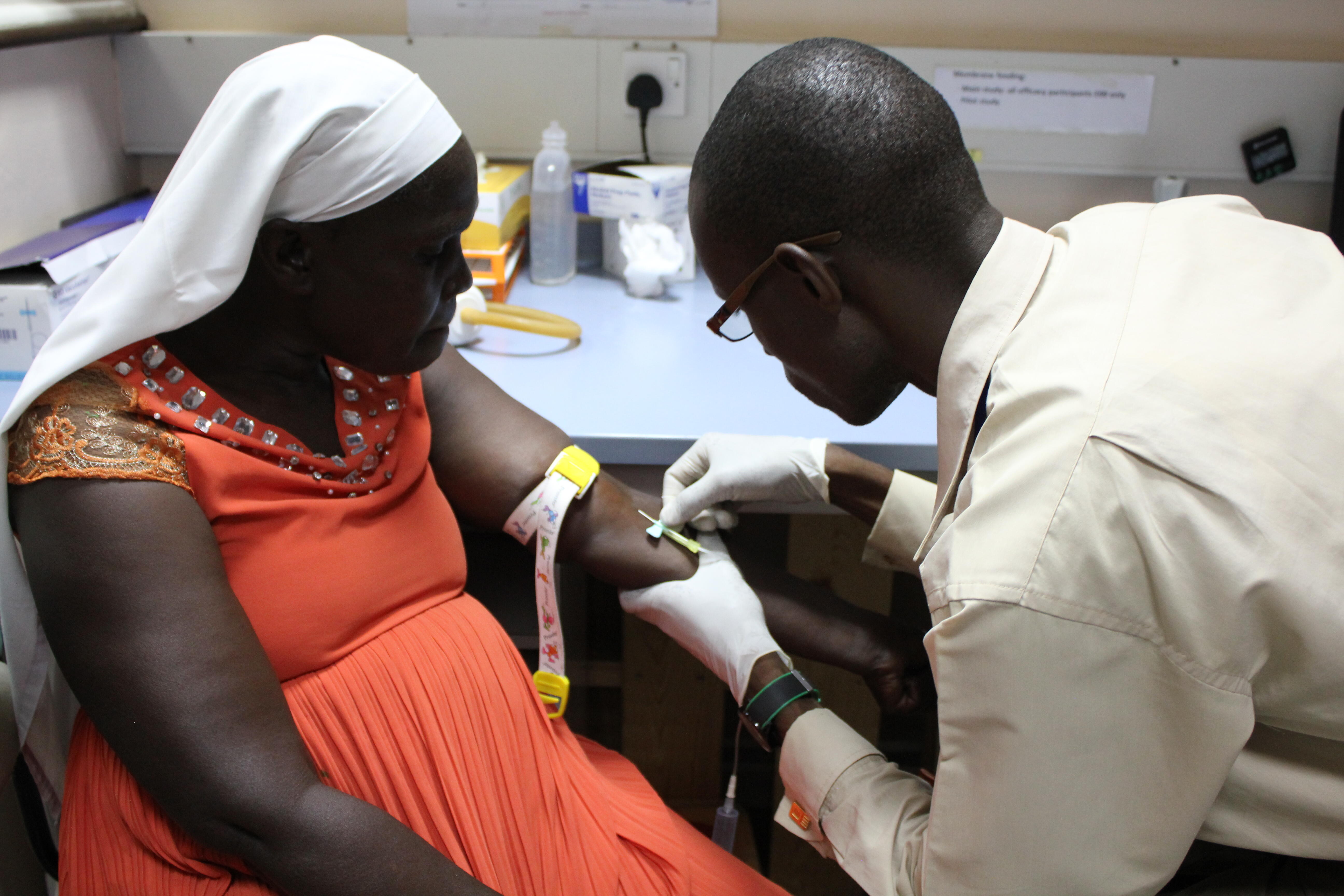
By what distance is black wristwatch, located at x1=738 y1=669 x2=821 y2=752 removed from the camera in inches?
44.0

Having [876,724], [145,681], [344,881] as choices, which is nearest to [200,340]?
[145,681]

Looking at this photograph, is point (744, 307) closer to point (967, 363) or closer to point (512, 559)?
point (967, 363)

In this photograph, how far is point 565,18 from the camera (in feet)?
6.25

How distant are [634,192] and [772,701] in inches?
42.8

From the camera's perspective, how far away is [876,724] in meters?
1.80

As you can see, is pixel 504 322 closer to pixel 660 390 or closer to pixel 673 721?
pixel 660 390

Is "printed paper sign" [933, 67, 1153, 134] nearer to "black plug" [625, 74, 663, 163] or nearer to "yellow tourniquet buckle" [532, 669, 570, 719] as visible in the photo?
"black plug" [625, 74, 663, 163]

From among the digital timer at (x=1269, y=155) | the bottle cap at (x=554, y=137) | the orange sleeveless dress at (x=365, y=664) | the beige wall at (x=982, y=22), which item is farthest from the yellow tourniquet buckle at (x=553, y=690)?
the digital timer at (x=1269, y=155)

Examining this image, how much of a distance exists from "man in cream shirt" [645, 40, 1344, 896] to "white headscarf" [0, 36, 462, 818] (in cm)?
30

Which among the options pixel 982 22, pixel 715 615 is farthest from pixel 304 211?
pixel 982 22

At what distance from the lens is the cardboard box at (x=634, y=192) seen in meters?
1.86

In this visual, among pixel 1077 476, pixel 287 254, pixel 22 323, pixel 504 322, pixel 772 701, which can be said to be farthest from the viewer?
pixel 504 322

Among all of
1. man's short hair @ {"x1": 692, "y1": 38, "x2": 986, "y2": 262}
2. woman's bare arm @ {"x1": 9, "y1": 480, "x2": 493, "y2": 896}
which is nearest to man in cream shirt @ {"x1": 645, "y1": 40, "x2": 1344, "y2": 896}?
man's short hair @ {"x1": 692, "y1": 38, "x2": 986, "y2": 262}

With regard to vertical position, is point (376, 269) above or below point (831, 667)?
above
